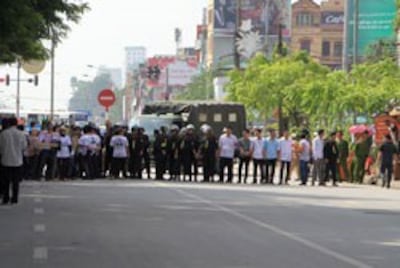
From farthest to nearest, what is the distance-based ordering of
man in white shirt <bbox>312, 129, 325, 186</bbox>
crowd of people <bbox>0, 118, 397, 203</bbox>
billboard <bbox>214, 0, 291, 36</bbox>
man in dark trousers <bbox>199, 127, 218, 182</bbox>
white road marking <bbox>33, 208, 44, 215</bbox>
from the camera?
1. billboard <bbox>214, 0, 291, 36</bbox>
2. man in white shirt <bbox>312, 129, 325, 186</bbox>
3. man in dark trousers <bbox>199, 127, 218, 182</bbox>
4. crowd of people <bbox>0, 118, 397, 203</bbox>
5. white road marking <bbox>33, 208, 44, 215</bbox>

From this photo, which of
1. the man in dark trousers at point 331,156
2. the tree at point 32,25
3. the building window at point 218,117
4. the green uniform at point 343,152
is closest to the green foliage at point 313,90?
the building window at point 218,117

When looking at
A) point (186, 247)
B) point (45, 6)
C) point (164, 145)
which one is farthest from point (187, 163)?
point (186, 247)

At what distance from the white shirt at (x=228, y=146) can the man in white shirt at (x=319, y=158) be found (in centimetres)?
267

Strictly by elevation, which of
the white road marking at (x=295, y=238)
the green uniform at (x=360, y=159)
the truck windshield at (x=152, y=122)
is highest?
the truck windshield at (x=152, y=122)

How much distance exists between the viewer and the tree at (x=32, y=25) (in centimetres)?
2517

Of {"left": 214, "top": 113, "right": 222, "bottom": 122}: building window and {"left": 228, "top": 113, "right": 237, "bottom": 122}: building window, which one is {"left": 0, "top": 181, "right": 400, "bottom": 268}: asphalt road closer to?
{"left": 214, "top": 113, "right": 222, "bottom": 122}: building window

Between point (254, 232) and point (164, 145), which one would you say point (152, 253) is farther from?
point (164, 145)

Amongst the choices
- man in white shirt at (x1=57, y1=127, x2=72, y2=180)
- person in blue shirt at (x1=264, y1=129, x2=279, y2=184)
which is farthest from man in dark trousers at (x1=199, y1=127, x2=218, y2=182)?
man in white shirt at (x1=57, y1=127, x2=72, y2=180)

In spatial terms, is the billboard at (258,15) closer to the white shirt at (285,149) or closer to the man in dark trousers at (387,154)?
the white shirt at (285,149)

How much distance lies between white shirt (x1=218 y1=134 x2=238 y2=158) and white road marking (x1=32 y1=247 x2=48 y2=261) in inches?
853

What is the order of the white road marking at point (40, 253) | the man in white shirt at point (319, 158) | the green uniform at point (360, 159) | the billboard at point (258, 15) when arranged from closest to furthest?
the white road marking at point (40, 253) < the man in white shirt at point (319, 158) < the green uniform at point (360, 159) < the billboard at point (258, 15)

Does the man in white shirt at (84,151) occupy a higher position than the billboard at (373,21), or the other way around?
the billboard at (373,21)

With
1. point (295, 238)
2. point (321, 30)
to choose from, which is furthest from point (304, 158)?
point (321, 30)

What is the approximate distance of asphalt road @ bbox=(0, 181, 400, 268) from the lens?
47.2 ft
